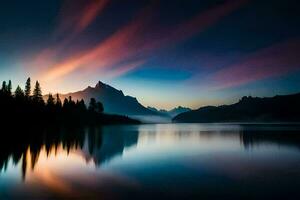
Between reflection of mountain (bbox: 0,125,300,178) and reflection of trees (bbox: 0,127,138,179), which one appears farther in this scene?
reflection of mountain (bbox: 0,125,300,178)

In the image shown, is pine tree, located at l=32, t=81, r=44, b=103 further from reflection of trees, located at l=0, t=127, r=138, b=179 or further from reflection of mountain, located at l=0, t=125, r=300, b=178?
reflection of trees, located at l=0, t=127, r=138, b=179

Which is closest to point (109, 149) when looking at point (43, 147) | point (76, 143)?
point (43, 147)

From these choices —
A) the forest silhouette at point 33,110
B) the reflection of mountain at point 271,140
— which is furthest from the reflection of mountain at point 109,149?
the forest silhouette at point 33,110

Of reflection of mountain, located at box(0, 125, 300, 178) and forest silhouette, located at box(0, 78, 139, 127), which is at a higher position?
forest silhouette, located at box(0, 78, 139, 127)

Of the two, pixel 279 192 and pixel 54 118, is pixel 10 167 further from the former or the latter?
pixel 54 118

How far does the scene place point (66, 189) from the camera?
60.7 ft

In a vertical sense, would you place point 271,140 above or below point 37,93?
below


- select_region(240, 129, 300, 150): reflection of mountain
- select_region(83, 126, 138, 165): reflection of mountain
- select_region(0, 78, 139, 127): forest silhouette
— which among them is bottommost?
select_region(83, 126, 138, 165): reflection of mountain

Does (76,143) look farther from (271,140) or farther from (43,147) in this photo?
(271,140)

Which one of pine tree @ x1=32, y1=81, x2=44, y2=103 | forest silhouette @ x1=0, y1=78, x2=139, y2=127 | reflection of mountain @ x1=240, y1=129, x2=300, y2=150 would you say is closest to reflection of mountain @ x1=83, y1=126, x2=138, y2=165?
reflection of mountain @ x1=240, y1=129, x2=300, y2=150

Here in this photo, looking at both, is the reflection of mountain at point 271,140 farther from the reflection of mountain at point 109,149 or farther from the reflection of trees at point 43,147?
the reflection of trees at point 43,147

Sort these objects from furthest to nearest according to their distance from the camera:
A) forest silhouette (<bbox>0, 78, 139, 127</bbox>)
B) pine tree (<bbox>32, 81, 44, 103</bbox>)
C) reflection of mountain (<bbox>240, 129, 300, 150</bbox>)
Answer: pine tree (<bbox>32, 81, 44, 103</bbox>)
forest silhouette (<bbox>0, 78, 139, 127</bbox>)
reflection of mountain (<bbox>240, 129, 300, 150</bbox>)

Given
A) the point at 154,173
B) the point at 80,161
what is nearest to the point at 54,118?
the point at 80,161

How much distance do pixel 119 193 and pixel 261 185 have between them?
9.52 metres
